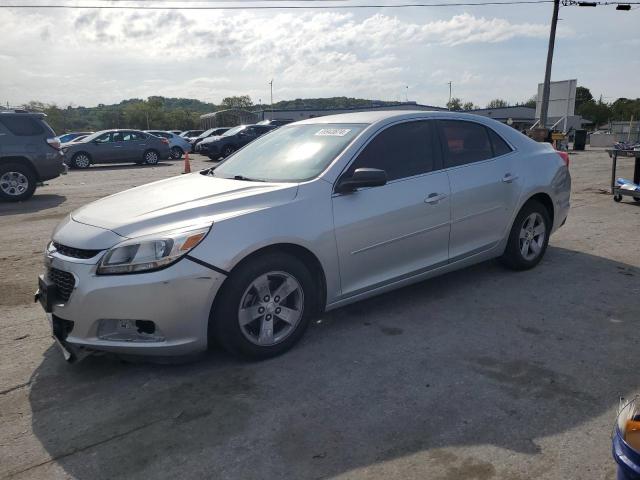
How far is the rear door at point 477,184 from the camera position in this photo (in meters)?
4.73

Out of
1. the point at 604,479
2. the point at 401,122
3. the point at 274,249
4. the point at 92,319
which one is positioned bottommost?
the point at 604,479

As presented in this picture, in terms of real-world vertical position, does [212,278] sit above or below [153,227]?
below

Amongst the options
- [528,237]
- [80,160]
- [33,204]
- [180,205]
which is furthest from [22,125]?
[528,237]

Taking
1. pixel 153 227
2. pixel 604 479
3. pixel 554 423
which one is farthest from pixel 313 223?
pixel 604 479

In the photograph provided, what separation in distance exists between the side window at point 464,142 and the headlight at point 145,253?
255cm

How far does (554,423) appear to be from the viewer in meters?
2.88

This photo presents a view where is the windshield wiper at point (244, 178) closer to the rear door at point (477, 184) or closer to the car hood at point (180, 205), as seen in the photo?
the car hood at point (180, 205)

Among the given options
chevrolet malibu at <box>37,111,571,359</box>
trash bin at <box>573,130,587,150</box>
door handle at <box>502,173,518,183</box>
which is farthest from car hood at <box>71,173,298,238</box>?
trash bin at <box>573,130,587,150</box>

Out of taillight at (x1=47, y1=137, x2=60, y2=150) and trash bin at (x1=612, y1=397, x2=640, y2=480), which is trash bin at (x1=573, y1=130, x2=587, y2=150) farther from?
trash bin at (x1=612, y1=397, x2=640, y2=480)

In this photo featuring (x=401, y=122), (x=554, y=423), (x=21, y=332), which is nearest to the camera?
(x=554, y=423)

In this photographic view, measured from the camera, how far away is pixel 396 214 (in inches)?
166

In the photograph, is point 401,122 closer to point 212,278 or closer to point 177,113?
point 212,278

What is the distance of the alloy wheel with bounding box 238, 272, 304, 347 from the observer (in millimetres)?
3541

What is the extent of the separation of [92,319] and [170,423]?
0.81 m
